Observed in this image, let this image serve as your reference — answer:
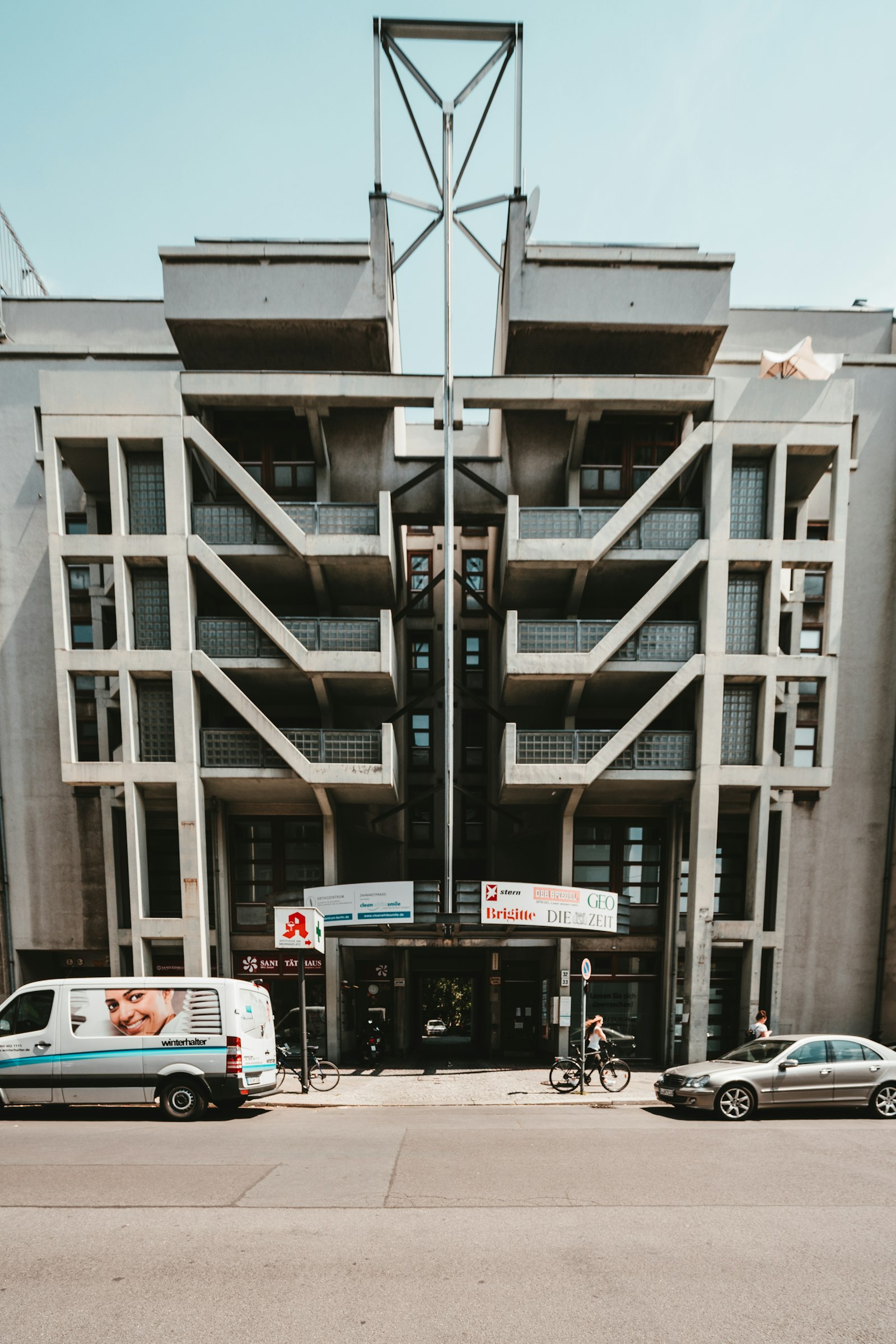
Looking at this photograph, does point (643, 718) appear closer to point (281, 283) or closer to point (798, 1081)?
point (798, 1081)

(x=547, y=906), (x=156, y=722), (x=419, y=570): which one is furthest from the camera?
(x=419, y=570)

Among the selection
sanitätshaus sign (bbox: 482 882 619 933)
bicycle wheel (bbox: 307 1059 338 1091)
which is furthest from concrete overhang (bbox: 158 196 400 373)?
bicycle wheel (bbox: 307 1059 338 1091)

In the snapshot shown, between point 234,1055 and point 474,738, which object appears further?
point 474,738

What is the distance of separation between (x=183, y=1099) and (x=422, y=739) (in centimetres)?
1191

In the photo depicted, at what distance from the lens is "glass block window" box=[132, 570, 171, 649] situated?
16.2 m

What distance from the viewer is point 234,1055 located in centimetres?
1055

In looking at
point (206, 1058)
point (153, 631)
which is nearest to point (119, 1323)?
point (206, 1058)

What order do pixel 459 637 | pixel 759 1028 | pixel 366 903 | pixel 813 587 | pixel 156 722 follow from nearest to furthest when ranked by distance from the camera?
pixel 759 1028, pixel 366 903, pixel 156 722, pixel 813 587, pixel 459 637

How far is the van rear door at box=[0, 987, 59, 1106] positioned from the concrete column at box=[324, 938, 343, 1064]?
6850 mm

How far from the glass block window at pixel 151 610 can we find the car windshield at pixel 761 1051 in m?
15.4

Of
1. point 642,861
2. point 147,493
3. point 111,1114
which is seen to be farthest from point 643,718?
point 147,493

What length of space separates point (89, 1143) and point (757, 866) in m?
15.1

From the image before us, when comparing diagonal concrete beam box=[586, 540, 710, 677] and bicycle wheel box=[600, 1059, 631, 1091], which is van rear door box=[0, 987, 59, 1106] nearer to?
bicycle wheel box=[600, 1059, 631, 1091]

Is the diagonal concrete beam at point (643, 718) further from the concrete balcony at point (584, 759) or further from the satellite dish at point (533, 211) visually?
the satellite dish at point (533, 211)
